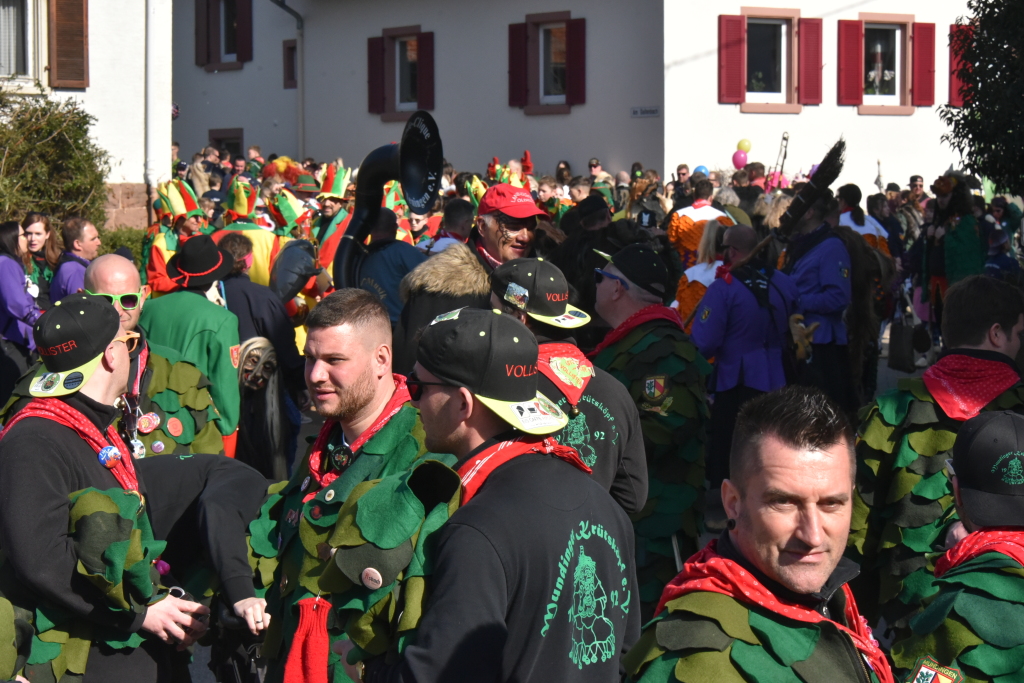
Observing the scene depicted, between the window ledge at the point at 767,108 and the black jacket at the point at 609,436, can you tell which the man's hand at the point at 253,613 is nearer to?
the black jacket at the point at 609,436

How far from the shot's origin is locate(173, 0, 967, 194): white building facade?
65.3ft

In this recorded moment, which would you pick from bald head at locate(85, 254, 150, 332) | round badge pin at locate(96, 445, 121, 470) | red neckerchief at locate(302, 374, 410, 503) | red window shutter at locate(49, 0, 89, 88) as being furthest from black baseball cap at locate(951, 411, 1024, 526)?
red window shutter at locate(49, 0, 89, 88)

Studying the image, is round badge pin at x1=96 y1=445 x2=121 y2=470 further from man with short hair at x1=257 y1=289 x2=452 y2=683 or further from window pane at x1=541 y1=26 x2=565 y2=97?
window pane at x1=541 y1=26 x2=565 y2=97

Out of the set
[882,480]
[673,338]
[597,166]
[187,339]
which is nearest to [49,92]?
[597,166]

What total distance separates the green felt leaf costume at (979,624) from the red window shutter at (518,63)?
64.4ft

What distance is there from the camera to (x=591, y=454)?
4102 millimetres

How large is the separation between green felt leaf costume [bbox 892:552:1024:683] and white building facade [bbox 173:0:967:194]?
17.4 m

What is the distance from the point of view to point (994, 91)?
8086mm

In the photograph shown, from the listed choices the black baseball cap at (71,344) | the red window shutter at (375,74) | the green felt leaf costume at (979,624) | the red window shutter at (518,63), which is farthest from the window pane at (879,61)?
the black baseball cap at (71,344)

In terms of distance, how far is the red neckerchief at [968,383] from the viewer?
Answer: 4141 millimetres

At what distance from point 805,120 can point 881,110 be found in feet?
5.36

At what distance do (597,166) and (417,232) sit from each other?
8269 millimetres

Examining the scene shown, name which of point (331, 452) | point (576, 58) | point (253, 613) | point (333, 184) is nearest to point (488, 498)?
point (331, 452)

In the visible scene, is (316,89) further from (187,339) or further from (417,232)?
(187,339)
